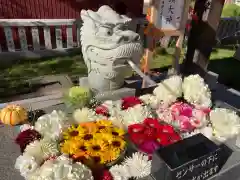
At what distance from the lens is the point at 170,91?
113 inches

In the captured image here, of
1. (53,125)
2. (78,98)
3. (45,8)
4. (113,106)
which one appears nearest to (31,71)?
(45,8)

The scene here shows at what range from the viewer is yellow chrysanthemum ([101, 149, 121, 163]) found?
2.00m

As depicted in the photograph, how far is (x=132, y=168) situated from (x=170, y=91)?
1146mm

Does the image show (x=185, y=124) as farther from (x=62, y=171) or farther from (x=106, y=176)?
(x=62, y=171)

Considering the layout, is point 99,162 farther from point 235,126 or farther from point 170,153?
point 235,126

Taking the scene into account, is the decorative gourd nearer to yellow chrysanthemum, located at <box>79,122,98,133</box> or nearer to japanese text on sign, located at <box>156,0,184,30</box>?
yellow chrysanthemum, located at <box>79,122,98,133</box>

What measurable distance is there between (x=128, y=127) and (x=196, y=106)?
0.90 metres

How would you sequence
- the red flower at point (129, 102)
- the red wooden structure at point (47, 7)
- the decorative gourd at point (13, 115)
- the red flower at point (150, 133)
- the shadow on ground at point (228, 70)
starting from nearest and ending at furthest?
the red flower at point (150, 133), the decorative gourd at point (13, 115), the red flower at point (129, 102), the shadow on ground at point (228, 70), the red wooden structure at point (47, 7)

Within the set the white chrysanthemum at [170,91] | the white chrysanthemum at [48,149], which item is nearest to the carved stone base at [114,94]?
the white chrysanthemum at [170,91]

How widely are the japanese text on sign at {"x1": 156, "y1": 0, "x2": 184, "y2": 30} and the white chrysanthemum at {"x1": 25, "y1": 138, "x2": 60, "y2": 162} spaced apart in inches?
112

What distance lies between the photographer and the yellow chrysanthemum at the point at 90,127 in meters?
2.20

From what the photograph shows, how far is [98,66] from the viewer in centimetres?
292

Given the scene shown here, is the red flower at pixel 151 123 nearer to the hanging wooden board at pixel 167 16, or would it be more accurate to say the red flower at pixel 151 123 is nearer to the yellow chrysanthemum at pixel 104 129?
the yellow chrysanthemum at pixel 104 129

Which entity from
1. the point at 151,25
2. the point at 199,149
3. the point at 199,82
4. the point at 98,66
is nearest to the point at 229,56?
→ the point at 151,25
